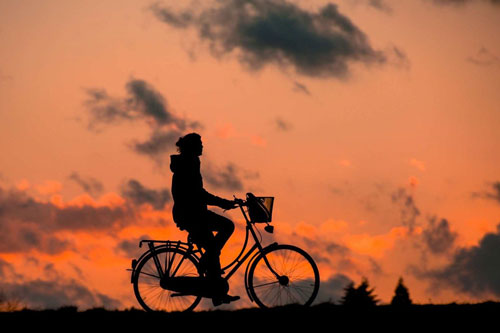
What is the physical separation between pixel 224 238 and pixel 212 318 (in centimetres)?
135

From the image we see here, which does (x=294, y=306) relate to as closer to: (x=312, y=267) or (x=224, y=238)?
(x=312, y=267)

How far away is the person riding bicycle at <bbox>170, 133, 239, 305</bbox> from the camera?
38.4ft

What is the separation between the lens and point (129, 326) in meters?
10.8

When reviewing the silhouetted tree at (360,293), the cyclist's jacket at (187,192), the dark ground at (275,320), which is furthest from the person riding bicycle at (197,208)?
the silhouetted tree at (360,293)

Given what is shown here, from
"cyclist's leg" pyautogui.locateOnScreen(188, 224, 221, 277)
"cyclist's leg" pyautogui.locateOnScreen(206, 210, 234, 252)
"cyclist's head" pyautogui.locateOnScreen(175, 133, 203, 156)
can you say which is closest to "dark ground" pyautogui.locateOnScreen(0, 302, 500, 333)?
"cyclist's leg" pyautogui.locateOnScreen(188, 224, 221, 277)

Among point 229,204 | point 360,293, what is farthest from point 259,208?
point 360,293

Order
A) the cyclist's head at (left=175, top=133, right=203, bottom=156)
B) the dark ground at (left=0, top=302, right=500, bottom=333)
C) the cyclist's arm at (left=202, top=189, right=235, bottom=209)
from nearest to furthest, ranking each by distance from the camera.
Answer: the dark ground at (left=0, top=302, right=500, bottom=333) → the cyclist's head at (left=175, top=133, right=203, bottom=156) → the cyclist's arm at (left=202, top=189, right=235, bottom=209)

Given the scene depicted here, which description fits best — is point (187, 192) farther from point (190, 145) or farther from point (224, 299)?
point (224, 299)

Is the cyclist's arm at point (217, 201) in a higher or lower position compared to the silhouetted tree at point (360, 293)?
lower

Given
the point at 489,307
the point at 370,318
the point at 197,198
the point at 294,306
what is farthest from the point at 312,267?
the point at 489,307

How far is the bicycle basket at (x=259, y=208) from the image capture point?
1215 centimetres

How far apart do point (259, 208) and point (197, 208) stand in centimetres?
108

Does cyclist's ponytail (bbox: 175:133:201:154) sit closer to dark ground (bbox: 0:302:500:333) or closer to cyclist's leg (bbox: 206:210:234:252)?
cyclist's leg (bbox: 206:210:234:252)

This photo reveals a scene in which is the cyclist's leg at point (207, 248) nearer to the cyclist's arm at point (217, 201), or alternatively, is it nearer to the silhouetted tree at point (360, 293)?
the cyclist's arm at point (217, 201)
